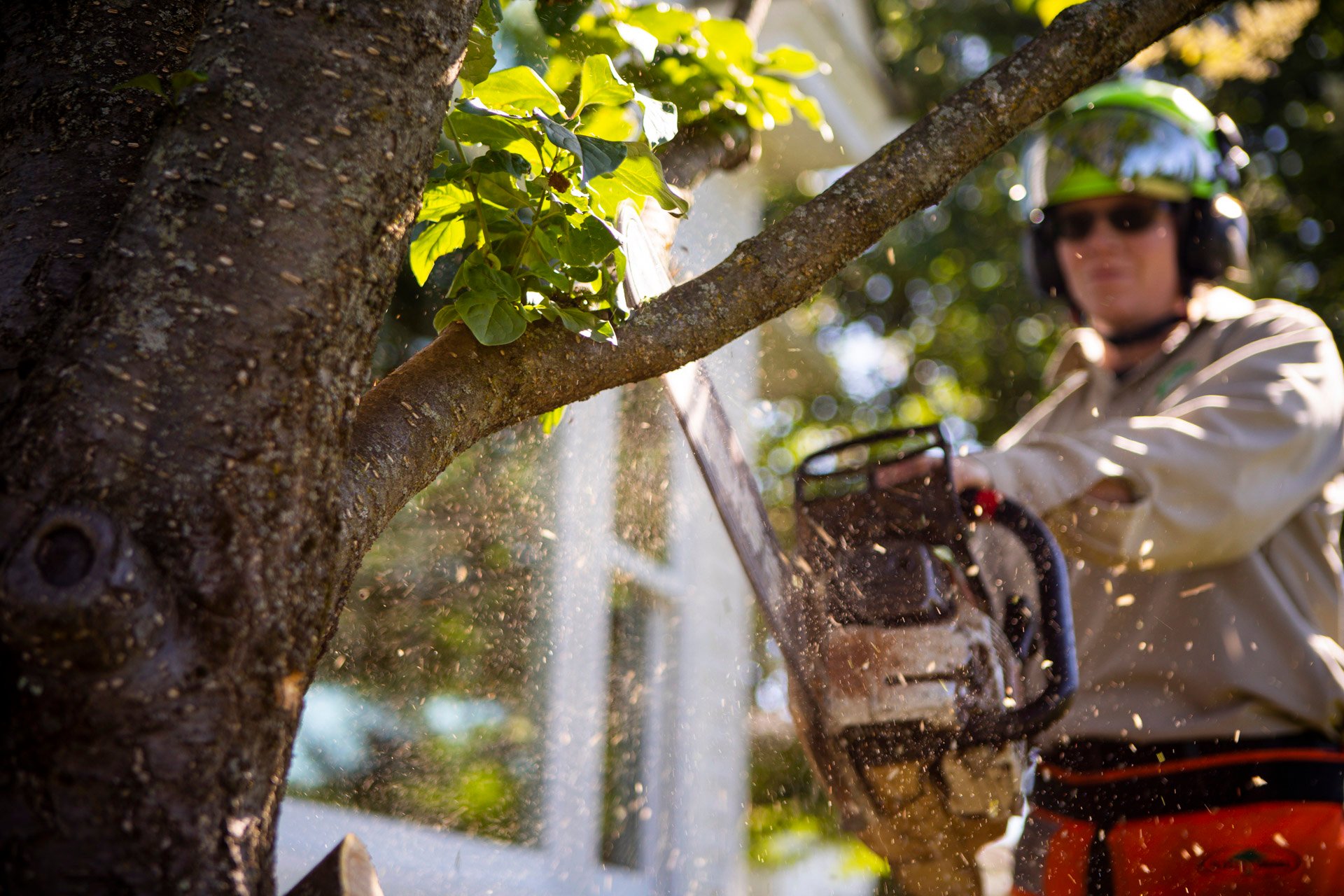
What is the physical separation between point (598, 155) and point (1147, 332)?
2.09 metres

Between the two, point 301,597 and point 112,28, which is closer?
point 301,597

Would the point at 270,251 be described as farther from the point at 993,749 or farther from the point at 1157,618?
the point at 1157,618

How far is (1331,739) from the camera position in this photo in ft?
6.41

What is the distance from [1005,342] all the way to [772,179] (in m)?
4.76

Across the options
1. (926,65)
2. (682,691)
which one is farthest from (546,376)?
(926,65)

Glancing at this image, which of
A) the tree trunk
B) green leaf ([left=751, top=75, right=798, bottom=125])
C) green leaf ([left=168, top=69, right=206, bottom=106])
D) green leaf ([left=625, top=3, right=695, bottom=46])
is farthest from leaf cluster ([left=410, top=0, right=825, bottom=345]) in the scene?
green leaf ([left=751, top=75, right=798, bottom=125])

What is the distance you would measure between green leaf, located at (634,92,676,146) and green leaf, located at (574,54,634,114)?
0.02 metres

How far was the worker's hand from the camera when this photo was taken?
1670 mm

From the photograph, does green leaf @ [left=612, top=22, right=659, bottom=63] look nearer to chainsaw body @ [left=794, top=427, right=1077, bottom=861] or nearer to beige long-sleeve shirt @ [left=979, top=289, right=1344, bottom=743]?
chainsaw body @ [left=794, top=427, right=1077, bottom=861]

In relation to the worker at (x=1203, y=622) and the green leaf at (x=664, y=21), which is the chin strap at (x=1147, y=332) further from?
the green leaf at (x=664, y=21)

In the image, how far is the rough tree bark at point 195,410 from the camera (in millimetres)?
617

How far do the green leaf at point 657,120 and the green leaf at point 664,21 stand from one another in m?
0.50

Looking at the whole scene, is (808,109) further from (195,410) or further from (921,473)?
(195,410)

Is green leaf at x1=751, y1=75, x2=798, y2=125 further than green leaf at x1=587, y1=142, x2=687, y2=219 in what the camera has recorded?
Yes
